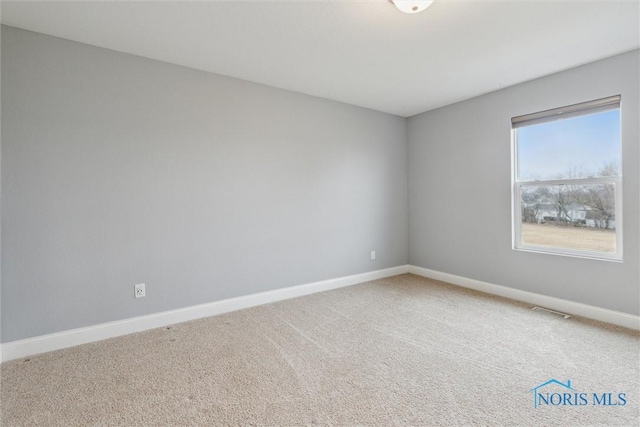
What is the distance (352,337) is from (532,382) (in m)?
1.22

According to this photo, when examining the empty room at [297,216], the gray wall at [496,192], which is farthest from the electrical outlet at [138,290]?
the gray wall at [496,192]

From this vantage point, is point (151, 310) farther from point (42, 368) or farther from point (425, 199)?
point (425, 199)

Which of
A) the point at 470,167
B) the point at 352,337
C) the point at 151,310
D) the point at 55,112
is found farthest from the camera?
the point at 470,167

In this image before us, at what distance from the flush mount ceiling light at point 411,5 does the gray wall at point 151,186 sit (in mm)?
1773

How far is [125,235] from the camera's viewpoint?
2.51 meters

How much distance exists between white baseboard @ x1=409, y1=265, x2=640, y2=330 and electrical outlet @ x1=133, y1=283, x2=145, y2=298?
3.63 m

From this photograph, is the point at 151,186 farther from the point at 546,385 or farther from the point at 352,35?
the point at 546,385


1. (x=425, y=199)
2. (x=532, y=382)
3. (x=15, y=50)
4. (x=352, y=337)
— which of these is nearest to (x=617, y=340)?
(x=532, y=382)

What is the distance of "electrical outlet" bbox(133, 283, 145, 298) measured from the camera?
2.56 metres

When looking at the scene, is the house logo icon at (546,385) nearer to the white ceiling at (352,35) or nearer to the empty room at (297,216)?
the empty room at (297,216)

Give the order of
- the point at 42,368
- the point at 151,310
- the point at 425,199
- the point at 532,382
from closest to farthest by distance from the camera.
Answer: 1. the point at 532,382
2. the point at 42,368
3. the point at 151,310
4. the point at 425,199

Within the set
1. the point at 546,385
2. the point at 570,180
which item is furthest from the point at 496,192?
the point at 546,385

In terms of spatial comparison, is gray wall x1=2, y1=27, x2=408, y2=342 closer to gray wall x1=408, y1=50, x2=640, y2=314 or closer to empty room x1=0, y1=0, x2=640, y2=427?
empty room x1=0, y1=0, x2=640, y2=427

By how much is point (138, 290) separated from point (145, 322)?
294 millimetres
